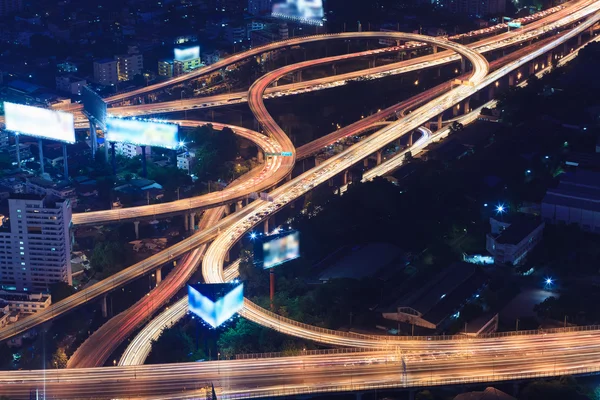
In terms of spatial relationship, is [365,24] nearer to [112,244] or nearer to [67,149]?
[67,149]

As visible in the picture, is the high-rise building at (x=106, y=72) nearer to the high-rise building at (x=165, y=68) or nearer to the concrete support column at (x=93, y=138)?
the high-rise building at (x=165, y=68)

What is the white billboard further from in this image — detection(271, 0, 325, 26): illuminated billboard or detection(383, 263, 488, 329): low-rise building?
detection(271, 0, 325, 26): illuminated billboard

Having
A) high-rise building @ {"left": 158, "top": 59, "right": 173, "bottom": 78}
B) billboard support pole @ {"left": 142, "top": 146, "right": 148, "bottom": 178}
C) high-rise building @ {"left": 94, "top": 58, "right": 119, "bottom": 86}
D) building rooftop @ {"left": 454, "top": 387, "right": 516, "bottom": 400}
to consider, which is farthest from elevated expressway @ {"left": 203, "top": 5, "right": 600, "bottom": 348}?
high-rise building @ {"left": 94, "top": 58, "right": 119, "bottom": 86}

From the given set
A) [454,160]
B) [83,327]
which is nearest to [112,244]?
[83,327]

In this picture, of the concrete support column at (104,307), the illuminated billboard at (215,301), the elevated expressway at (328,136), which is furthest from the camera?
the elevated expressway at (328,136)

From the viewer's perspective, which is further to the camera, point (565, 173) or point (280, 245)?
point (565, 173)

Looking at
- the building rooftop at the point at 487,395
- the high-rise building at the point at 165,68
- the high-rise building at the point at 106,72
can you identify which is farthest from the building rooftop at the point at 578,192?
the high-rise building at the point at 106,72
